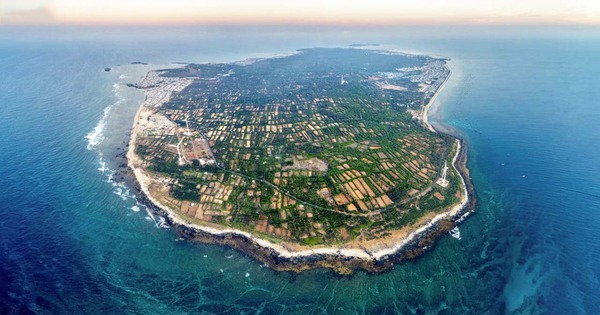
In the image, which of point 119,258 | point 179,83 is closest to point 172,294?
point 119,258

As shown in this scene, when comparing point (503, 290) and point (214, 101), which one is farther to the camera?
point (214, 101)

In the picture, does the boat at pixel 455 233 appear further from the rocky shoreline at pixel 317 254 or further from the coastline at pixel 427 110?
the coastline at pixel 427 110

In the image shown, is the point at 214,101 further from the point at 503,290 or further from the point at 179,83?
the point at 503,290

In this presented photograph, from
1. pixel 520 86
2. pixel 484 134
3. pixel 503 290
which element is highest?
pixel 520 86

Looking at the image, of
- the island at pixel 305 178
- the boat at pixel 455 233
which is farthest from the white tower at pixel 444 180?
A: the boat at pixel 455 233

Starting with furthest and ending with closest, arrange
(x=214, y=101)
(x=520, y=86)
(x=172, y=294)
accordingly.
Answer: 1. (x=520, y=86)
2. (x=214, y=101)
3. (x=172, y=294)

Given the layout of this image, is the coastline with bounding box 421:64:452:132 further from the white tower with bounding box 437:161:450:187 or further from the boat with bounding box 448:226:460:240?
the boat with bounding box 448:226:460:240

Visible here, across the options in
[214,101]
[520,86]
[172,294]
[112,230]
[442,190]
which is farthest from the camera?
[520,86]

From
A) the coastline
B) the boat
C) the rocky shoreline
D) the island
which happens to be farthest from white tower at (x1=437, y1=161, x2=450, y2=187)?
the coastline
